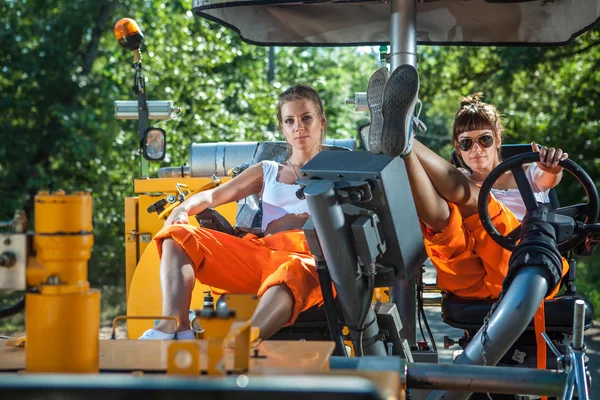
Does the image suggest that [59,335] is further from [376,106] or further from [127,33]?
[127,33]

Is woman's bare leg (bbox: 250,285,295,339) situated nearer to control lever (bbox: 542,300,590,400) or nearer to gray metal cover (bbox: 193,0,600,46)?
control lever (bbox: 542,300,590,400)

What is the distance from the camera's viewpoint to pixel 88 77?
588 inches

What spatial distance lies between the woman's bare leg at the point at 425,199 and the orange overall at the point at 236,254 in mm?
508

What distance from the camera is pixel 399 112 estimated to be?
3.23 meters

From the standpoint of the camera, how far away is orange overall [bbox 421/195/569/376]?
3869 mm

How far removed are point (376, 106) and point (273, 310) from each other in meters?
0.90

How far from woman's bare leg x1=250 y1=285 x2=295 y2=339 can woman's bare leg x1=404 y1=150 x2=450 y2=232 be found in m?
0.63

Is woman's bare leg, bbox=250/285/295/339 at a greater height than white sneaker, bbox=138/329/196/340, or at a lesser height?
greater

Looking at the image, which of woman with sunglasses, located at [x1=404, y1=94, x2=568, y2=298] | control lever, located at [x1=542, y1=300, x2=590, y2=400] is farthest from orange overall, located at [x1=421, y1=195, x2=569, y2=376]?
control lever, located at [x1=542, y1=300, x2=590, y2=400]

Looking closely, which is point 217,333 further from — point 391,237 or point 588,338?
point 588,338

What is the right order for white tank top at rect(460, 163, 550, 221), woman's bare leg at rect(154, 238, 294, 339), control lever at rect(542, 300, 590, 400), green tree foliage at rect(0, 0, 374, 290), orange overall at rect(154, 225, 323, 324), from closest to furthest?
control lever at rect(542, 300, 590, 400) → woman's bare leg at rect(154, 238, 294, 339) → orange overall at rect(154, 225, 323, 324) → white tank top at rect(460, 163, 550, 221) → green tree foliage at rect(0, 0, 374, 290)

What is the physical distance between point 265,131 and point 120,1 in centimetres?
448

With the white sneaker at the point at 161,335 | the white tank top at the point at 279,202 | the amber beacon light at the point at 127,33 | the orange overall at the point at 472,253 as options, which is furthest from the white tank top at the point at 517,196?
the amber beacon light at the point at 127,33

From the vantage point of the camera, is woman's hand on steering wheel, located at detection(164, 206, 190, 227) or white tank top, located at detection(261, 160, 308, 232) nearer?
woman's hand on steering wheel, located at detection(164, 206, 190, 227)
